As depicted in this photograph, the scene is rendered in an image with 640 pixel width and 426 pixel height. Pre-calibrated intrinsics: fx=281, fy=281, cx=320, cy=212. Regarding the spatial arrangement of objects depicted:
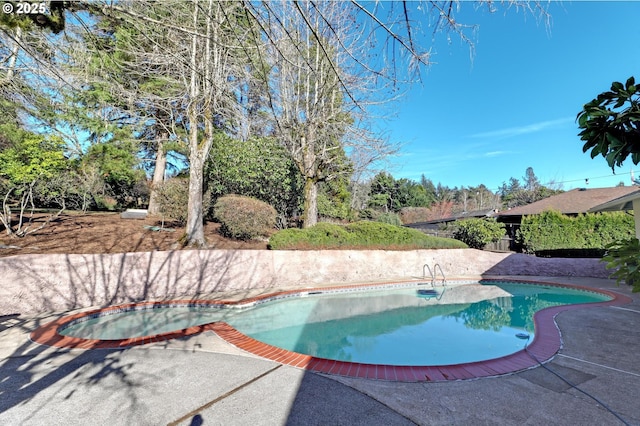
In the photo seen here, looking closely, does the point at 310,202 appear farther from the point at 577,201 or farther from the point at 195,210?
the point at 577,201

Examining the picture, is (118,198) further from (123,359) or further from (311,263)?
(123,359)

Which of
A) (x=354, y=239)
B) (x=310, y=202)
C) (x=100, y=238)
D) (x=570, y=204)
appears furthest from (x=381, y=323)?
(x=570, y=204)

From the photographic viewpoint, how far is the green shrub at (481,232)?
1592cm

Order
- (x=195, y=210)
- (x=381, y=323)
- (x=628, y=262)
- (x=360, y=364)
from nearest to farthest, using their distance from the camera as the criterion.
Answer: (x=628, y=262) → (x=360, y=364) → (x=381, y=323) → (x=195, y=210)

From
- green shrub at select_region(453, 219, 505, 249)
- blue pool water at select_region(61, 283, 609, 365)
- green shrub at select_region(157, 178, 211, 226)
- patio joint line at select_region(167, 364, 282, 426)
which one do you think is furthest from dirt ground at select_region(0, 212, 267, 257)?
green shrub at select_region(453, 219, 505, 249)

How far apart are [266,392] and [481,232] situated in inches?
640

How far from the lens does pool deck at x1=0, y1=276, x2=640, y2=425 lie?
2484mm

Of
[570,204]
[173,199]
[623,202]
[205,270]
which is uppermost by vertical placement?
[570,204]

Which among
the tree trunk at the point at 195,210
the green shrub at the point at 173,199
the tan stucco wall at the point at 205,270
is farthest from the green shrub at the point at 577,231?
the green shrub at the point at 173,199

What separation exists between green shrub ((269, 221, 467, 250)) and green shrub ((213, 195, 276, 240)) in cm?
95

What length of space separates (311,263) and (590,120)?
879 centimetres

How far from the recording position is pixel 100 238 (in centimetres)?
878

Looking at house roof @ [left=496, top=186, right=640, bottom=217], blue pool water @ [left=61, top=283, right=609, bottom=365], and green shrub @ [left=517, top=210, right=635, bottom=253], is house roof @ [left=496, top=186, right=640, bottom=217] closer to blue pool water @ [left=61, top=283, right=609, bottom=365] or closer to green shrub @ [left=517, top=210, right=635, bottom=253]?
green shrub @ [left=517, top=210, right=635, bottom=253]

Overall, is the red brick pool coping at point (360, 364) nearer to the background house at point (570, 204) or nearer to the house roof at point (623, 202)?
the house roof at point (623, 202)
